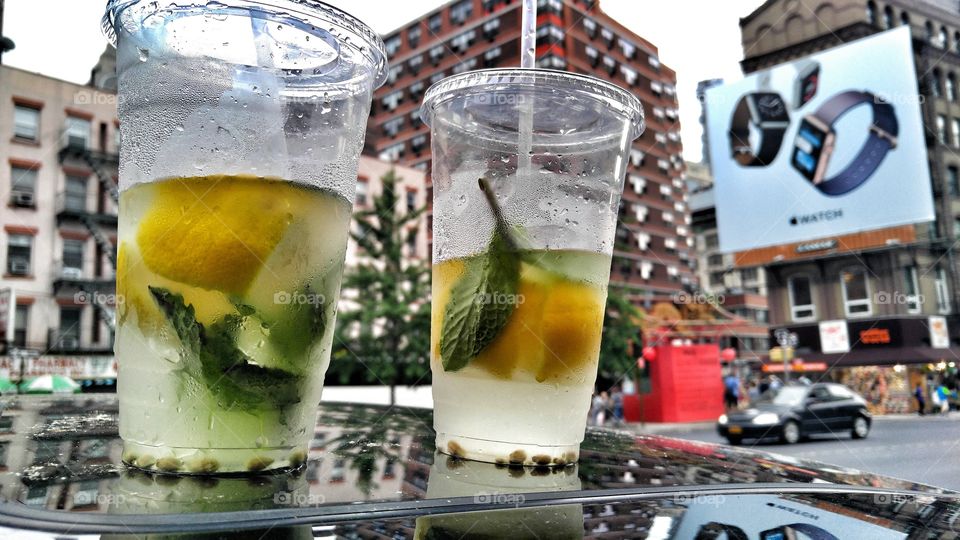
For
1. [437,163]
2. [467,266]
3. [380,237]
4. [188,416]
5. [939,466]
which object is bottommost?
[939,466]

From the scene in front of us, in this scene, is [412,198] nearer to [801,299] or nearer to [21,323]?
[21,323]

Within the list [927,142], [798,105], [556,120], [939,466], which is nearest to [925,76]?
[927,142]

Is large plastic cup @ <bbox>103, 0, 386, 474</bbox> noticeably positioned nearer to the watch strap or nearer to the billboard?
the billboard

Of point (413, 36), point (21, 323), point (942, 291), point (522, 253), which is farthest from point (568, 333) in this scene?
point (413, 36)

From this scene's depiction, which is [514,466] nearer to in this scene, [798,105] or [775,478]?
[775,478]

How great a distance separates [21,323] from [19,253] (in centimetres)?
220

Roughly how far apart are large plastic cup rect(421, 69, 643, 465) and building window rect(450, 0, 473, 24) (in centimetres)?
4365

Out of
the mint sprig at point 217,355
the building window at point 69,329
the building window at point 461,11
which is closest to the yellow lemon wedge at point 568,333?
the mint sprig at point 217,355

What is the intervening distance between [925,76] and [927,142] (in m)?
3.35

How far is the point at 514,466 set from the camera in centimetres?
118

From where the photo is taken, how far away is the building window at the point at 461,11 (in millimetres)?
41928

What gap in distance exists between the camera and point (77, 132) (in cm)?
2111

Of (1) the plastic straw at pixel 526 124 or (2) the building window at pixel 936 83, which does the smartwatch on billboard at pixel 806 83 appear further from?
(1) the plastic straw at pixel 526 124

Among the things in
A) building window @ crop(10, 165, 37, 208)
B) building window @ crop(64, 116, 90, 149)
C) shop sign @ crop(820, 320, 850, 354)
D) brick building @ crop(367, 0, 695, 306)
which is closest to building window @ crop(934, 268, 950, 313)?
shop sign @ crop(820, 320, 850, 354)
